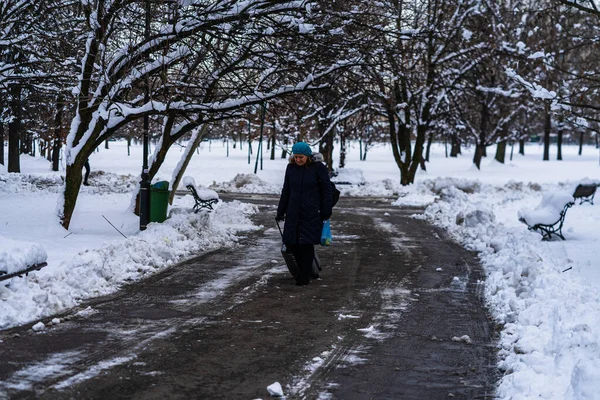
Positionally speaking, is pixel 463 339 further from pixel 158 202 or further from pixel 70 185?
pixel 158 202

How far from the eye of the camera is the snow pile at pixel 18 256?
26.1ft

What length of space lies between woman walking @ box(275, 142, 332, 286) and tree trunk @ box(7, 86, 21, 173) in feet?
43.6

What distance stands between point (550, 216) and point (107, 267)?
33.2 feet

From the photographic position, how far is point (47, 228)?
14.6 metres

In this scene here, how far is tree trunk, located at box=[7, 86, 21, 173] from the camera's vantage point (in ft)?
78.7

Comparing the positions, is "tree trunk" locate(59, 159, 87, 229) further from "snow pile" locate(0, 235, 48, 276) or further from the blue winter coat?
"snow pile" locate(0, 235, 48, 276)

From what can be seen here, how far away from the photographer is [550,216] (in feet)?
53.7

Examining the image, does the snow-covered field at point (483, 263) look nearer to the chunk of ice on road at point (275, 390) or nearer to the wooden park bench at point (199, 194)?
the wooden park bench at point (199, 194)

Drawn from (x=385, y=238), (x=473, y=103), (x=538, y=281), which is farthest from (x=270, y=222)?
(x=473, y=103)

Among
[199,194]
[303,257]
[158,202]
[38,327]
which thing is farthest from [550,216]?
[38,327]

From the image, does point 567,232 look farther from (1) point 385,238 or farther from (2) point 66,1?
(2) point 66,1

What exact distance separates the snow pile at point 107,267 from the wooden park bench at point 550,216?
644 centimetres

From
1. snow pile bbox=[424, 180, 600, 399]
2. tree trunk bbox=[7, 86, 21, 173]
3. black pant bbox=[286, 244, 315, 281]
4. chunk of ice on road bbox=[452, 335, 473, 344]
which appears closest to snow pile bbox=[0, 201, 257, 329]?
black pant bbox=[286, 244, 315, 281]

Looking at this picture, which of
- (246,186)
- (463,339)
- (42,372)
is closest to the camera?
(42,372)
